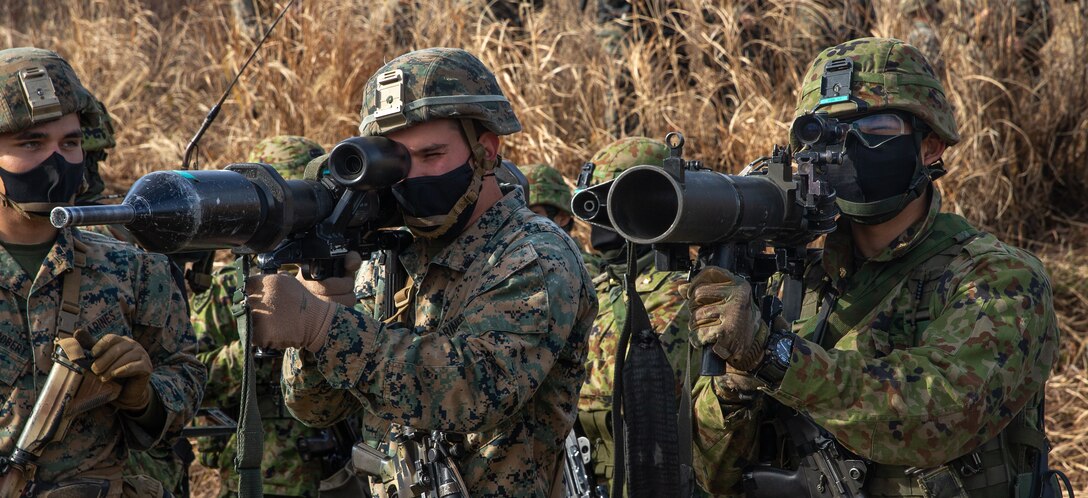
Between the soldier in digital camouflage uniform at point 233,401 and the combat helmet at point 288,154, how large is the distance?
Result: 0.06 metres

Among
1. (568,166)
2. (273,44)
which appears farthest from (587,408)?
(273,44)

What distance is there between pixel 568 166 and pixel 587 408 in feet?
11.5

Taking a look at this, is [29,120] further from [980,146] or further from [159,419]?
[980,146]

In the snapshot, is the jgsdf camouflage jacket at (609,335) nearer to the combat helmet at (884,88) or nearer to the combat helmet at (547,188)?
the combat helmet at (547,188)

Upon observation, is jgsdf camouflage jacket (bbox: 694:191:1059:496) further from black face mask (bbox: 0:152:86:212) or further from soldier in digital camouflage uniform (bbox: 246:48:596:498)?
black face mask (bbox: 0:152:86:212)

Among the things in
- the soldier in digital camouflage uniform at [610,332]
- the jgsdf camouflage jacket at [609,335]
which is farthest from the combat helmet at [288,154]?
the jgsdf camouflage jacket at [609,335]

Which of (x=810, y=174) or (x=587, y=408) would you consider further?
(x=587, y=408)

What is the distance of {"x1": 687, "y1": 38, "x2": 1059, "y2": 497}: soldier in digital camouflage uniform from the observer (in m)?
3.23

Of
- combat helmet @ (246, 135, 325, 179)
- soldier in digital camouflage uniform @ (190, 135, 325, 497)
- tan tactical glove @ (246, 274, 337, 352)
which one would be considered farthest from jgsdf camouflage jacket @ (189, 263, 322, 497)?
tan tactical glove @ (246, 274, 337, 352)

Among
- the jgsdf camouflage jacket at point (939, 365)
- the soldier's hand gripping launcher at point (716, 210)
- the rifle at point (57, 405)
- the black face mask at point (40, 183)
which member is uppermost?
the soldier's hand gripping launcher at point (716, 210)

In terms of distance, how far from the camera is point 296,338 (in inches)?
117

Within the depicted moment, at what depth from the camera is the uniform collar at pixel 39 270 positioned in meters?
3.90

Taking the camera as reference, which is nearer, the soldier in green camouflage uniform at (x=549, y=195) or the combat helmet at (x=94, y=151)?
the combat helmet at (x=94, y=151)

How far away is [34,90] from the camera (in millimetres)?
3881
